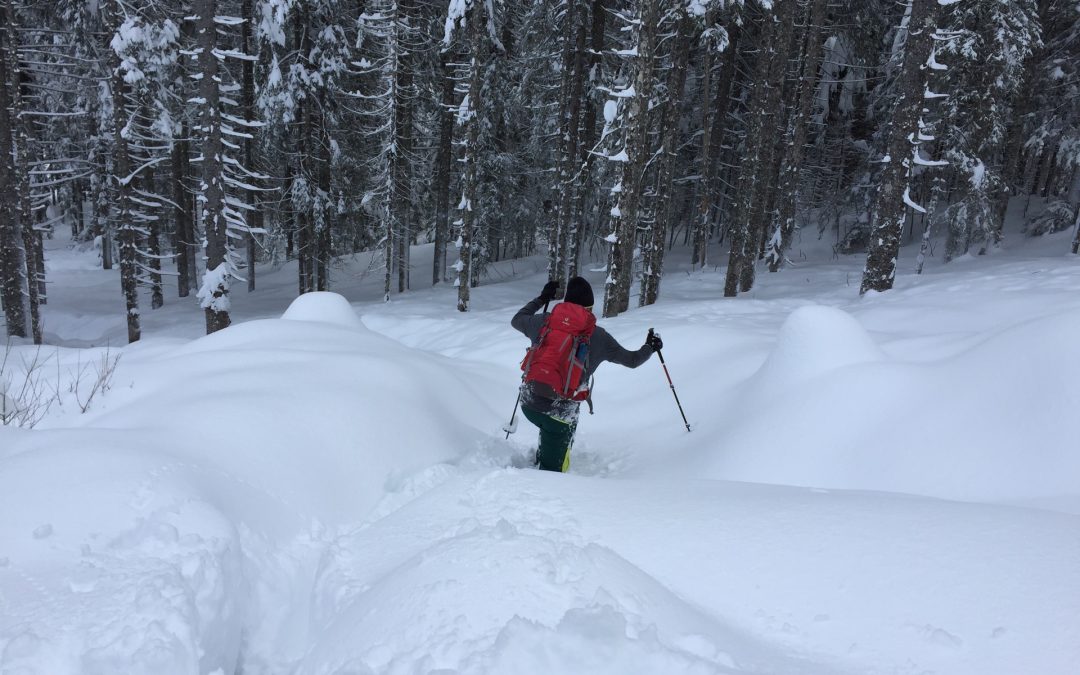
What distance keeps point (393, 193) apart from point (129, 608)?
Answer: 18657mm

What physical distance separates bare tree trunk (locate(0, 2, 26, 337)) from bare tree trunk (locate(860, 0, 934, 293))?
2083 centimetres

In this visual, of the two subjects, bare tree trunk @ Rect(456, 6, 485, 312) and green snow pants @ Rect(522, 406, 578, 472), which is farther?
bare tree trunk @ Rect(456, 6, 485, 312)

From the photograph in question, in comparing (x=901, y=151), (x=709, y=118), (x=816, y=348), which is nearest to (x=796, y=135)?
(x=709, y=118)

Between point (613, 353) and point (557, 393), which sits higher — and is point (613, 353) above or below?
above

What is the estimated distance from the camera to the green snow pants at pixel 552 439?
17.1 ft

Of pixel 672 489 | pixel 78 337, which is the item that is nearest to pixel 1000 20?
pixel 672 489

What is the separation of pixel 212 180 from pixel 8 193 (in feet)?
25.0

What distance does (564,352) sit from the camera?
16.9 feet

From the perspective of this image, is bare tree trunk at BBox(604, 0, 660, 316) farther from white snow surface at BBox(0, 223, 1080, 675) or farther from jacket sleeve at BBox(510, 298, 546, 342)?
jacket sleeve at BBox(510, 298, 546, 342)

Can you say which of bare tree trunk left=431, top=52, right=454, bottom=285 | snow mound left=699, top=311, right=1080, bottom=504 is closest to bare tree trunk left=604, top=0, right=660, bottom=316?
snow mound left=699, top=311, right=1080, bottom=504

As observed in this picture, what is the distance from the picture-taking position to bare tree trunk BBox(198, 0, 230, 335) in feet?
35.0

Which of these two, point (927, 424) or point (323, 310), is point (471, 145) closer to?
point (323, 310)

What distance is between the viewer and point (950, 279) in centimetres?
993

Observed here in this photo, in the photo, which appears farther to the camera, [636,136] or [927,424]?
[636,136]
